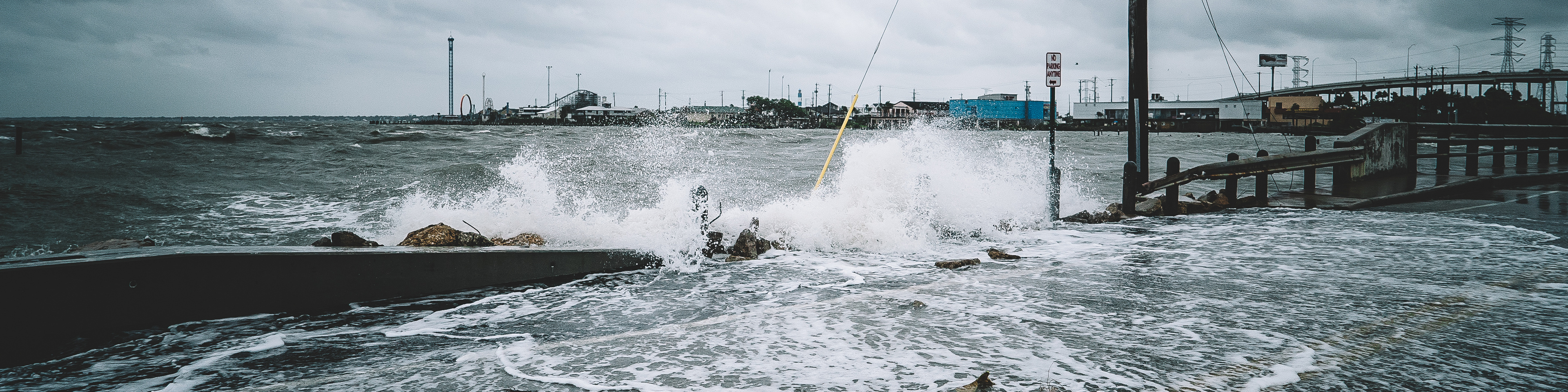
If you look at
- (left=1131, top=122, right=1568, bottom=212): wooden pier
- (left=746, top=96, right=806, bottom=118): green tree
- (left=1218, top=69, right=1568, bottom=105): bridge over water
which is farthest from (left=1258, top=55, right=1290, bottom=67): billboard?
(left=1131, top=122, right=1568, bottom=212): wooden pier

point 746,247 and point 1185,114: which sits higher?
point 1185,114

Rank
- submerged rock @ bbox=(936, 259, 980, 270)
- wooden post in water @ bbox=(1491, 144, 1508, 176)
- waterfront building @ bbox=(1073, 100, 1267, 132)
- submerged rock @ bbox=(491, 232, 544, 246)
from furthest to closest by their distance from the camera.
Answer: waterfront building @ bbox=(1073, 100, 1267, 132)
wooden post in water @ bbox=(1491, 144, 1508, 176)
submerged rock @ bbox=(491, 232, 544, 246)
submerged rock @ bbox=(936, 259, 980, 270)

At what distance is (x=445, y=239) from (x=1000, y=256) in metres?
5.17

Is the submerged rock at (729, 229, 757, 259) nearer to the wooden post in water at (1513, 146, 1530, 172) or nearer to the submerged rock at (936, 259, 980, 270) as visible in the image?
the submerged rock at (936, 259, 980, 270)

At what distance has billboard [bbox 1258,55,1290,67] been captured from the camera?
147875mm

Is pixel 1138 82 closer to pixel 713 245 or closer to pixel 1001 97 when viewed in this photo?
pixel 713 245

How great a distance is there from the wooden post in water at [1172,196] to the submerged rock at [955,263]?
215 inches

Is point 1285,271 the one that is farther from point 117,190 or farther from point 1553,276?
point 117,190

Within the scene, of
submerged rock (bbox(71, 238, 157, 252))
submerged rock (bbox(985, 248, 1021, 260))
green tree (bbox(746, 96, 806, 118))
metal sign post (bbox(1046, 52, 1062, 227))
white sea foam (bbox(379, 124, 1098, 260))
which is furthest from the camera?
green tree (bbox(746, 96, 806, 118))

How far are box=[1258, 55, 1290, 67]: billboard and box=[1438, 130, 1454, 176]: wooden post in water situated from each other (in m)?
155

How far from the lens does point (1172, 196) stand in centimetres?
1126

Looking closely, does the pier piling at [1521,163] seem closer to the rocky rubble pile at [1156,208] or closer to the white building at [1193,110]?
the rocky rubble pile at [1156,208]

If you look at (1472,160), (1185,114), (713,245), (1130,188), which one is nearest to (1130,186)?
(1130,188)

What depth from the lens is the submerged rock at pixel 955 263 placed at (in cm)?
699
